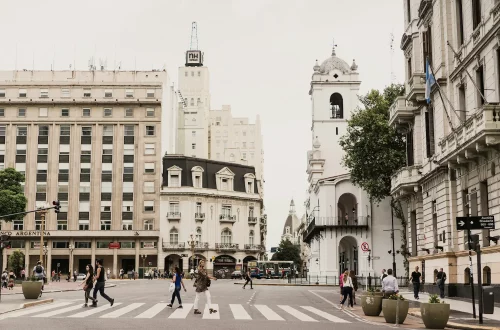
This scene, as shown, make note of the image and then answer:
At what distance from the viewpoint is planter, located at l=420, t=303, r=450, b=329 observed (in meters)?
19.5

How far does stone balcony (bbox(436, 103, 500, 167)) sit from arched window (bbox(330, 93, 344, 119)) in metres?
47.8

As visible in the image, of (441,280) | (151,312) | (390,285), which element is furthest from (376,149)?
(151,312)

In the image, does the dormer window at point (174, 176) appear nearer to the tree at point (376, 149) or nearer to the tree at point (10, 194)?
the tree at point (10, 194)

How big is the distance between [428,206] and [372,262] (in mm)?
28663

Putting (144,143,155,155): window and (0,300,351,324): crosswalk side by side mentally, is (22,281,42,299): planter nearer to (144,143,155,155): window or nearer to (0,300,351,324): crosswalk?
(0,300,351,324): crosswalk

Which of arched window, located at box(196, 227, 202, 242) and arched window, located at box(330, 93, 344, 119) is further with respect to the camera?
arched window, located at box(196, 227, 202, 242)

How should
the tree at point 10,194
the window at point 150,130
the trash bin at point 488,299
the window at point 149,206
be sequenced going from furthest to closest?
the window at point 150,130 < the window at point 149,206 < the tree at point 10,194 < the trash bin at point 488,299

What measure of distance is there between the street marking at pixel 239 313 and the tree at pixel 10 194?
1785 inches

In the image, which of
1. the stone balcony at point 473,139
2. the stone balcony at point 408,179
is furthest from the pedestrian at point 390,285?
the stone balcony at point 408,179

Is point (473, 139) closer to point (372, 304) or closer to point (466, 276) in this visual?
point (466, 276)

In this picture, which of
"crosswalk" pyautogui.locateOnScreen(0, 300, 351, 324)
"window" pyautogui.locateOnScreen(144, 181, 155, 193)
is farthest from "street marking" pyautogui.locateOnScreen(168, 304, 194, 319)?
"window" pyautogui.locateOnScreen(144, 181, 155, 193)

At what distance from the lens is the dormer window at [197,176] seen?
102562 millimetres

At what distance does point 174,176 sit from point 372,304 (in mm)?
78828

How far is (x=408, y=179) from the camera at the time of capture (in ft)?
137
